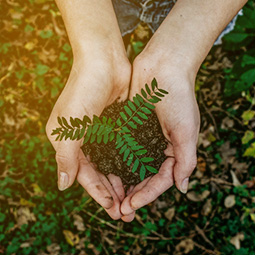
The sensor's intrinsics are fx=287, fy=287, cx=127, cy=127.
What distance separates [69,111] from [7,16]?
8.68ft

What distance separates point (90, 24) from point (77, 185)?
2142 mm

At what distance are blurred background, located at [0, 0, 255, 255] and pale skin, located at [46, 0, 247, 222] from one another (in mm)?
1082

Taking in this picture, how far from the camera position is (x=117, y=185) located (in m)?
2.97

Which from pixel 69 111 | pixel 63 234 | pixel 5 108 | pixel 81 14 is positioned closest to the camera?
pixel 69 111

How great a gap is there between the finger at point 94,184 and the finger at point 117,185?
0.18 metres

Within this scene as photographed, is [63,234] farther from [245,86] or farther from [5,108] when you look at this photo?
[245,86]

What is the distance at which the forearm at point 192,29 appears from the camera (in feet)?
9.52

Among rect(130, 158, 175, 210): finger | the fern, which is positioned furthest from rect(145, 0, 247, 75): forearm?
rect(130, 158, 175, 210): finger

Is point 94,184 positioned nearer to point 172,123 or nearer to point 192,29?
point 172,123

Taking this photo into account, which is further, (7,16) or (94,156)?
(7,16)

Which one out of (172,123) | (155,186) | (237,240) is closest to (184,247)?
(237,240)

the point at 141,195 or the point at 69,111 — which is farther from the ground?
the point at 69,111

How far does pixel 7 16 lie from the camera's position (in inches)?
169

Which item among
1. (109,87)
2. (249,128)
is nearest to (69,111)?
(109,87)
